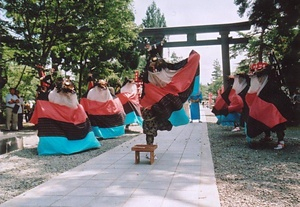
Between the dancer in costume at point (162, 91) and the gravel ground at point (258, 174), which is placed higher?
the dancer in costume at point (162, 91)

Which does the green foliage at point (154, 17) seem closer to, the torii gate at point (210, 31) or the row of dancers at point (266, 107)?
the torii gate at point (210, 31)

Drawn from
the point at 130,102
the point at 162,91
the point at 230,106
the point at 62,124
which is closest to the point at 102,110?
the point at 130,102

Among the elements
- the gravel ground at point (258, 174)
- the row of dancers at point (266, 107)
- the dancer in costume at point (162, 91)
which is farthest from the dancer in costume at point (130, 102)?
the dancer in costume at point (162, 91)

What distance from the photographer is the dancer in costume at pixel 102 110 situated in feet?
33.3

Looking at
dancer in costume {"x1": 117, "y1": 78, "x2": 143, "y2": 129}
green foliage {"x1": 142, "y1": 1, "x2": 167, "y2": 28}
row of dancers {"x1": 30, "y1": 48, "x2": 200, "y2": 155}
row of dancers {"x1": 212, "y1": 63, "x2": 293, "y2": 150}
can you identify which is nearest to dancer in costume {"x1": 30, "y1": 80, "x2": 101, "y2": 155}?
row of dancers {"x1": 30, "y1": 48, "x2": 200, "y2": 155}

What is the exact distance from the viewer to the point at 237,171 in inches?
219

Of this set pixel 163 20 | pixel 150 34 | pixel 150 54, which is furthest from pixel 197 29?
pixel 163 20

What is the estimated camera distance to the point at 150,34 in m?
21.0

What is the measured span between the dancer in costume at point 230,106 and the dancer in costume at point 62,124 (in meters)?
4.56

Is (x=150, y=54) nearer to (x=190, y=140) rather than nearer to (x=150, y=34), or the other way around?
(x=190, y=140)

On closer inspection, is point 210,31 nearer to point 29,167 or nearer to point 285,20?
point 285,20

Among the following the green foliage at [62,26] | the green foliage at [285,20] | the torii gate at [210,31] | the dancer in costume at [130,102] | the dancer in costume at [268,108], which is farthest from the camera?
the torii gate at [210,31]

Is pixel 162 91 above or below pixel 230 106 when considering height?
above

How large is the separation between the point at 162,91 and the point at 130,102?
5.42 metres
